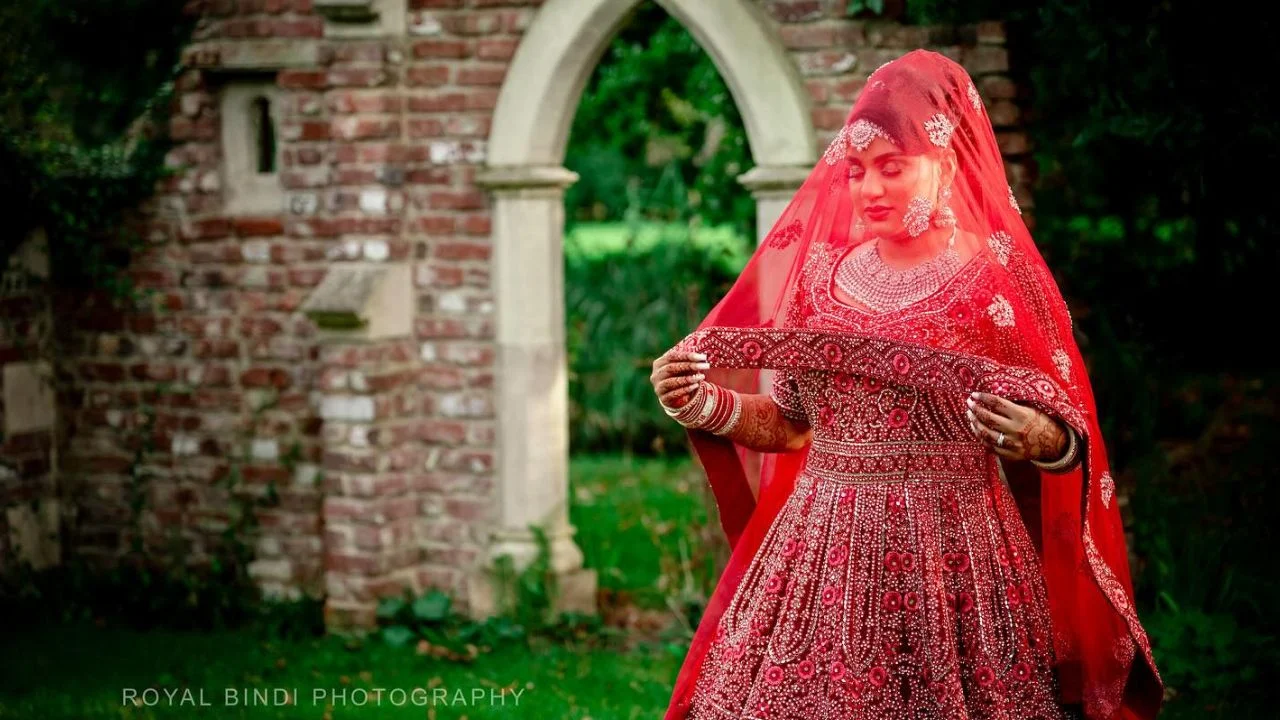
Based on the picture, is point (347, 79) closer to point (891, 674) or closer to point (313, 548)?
point (313, 548)

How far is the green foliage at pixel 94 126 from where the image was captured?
6496 millimetres

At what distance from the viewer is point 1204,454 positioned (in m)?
6.28

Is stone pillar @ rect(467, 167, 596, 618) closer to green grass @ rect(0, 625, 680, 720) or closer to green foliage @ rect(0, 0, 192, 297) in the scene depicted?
green grass @ rect(0, 625, 680, 720)

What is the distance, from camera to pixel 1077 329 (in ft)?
19.0

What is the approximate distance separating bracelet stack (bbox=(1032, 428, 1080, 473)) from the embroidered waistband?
18cm

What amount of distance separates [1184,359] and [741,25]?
252 centimetres

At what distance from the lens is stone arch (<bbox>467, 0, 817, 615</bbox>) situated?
19.0ft

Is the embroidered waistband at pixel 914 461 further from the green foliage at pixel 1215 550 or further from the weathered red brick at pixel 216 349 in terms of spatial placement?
the weathered red brick at pixel 216 349

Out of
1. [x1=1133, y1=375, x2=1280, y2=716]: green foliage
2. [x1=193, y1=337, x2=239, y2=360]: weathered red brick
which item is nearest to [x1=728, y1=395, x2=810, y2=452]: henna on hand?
[x1=1133, y1=375, x2=1280, y2=716]: green foliage

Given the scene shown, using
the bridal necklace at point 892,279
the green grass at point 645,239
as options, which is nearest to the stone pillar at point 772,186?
the bridal necklace at point 892,279

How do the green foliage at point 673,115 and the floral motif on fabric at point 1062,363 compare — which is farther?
the green foliage at point 673,115

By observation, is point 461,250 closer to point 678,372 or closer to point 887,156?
point 678,372

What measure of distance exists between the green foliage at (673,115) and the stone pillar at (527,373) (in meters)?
1.21

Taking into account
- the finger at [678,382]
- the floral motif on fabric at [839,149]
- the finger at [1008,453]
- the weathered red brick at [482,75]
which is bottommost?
the finger at [1008,453]
